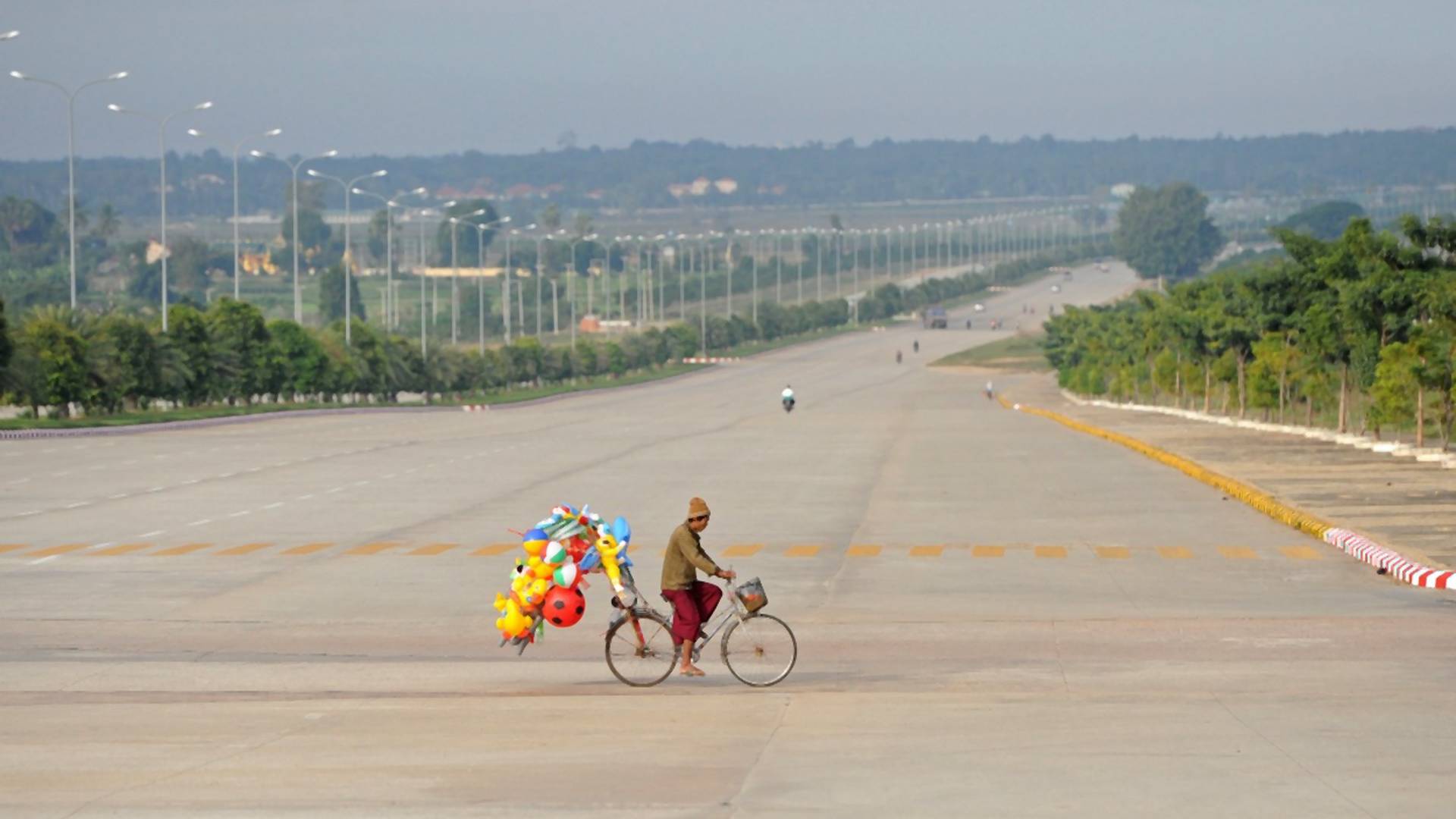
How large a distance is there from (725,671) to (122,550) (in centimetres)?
1476

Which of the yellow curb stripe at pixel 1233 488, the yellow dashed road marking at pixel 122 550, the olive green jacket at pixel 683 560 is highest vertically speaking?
the olive green jacket at pixel 683 560

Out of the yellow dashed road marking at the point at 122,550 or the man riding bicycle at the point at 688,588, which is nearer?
the man riding bicycle at the point at 688,588

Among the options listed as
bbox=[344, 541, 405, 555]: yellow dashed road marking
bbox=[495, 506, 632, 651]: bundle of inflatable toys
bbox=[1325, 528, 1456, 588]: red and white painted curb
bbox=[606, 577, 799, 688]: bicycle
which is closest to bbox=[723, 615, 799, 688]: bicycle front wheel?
bbox=[606, 577, 799, 688]: bicycle

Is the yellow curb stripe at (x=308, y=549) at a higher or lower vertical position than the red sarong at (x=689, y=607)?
lower

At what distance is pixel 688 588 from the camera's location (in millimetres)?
17734

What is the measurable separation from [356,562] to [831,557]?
633cm

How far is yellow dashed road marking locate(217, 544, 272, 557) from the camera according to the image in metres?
30.8

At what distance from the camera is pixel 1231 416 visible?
7944 centimetres

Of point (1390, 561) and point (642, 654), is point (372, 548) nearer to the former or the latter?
point (1390, 561)

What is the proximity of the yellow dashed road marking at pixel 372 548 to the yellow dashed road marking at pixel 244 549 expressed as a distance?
1351 millimetres

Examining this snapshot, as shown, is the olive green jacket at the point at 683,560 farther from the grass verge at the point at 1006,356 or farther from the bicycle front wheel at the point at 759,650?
the grass verge at the point at 1006,356

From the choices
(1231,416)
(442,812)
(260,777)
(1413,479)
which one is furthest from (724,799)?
(1231,416)

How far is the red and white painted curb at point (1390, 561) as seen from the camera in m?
25.2

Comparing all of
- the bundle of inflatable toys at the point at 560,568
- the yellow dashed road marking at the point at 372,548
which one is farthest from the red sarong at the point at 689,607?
the yellow dashed road marking at the point at 372,548
